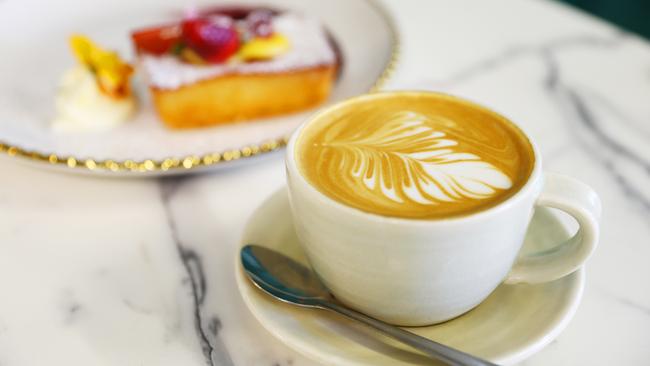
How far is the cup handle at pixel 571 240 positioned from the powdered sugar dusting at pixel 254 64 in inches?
23.6

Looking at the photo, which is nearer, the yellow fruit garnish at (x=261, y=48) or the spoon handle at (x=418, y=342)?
the spoon handle at (x=418, y=342)

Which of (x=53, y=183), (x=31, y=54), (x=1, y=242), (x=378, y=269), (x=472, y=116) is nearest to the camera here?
(x=378, y=269)

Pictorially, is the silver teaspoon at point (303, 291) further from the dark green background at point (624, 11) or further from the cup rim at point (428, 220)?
the dark green background at point (624, 11)

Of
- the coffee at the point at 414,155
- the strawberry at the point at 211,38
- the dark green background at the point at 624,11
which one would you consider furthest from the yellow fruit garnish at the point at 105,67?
the dark green background at the point at 624,11

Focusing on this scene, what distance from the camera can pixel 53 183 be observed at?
2.97 ft

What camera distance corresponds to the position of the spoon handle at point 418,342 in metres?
0.52

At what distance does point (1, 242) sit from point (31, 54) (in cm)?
54

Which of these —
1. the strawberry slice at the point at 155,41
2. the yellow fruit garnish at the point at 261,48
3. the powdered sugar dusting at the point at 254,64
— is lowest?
the powdered sugar dusting at the point at 254,64

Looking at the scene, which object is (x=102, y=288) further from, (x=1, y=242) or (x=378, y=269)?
(x=378, y=269)

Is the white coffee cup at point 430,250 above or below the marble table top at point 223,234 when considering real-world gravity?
above

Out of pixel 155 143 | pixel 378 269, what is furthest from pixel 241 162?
pixel 378 269

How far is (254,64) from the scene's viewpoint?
1.11 m

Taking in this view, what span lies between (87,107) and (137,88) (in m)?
0.14

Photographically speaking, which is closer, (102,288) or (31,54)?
(102,288)
